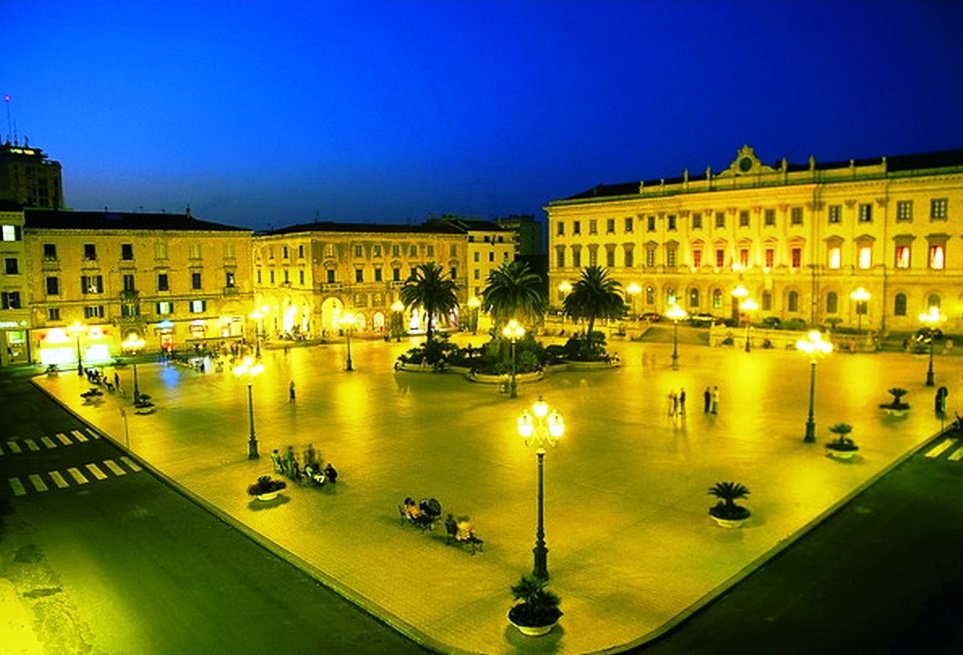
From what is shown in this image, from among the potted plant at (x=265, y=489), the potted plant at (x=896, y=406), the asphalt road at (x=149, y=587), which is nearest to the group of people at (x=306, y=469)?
the potted plant at (x=265, y=489)

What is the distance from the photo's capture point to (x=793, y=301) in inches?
2506

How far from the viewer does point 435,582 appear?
16359mm

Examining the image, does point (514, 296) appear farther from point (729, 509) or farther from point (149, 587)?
point (149, 587)

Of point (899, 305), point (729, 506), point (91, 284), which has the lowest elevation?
point (729, 506)

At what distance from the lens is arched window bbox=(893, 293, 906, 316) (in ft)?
187

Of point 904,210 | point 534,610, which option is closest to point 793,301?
point 904,210

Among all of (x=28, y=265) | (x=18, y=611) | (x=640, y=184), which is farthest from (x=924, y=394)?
(x=28, y=265)

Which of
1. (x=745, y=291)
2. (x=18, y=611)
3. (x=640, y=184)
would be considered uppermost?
(x=640, y=184)

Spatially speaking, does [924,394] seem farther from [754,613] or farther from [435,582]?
[435,582]

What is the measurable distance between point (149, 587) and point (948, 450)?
26717 millimetres

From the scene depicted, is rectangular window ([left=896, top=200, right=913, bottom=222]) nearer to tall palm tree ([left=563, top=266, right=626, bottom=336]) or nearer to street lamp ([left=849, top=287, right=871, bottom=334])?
street lamp ([left=849, top=287, right=871, bottom=334])

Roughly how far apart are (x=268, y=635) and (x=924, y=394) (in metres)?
34.0

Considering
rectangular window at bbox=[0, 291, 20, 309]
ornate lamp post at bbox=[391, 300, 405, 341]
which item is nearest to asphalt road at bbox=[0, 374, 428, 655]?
rectangular window at bbox=[0, 291, 20, 309]

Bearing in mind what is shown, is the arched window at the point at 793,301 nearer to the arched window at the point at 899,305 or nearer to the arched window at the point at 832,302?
the arched window at the point at 832,302
